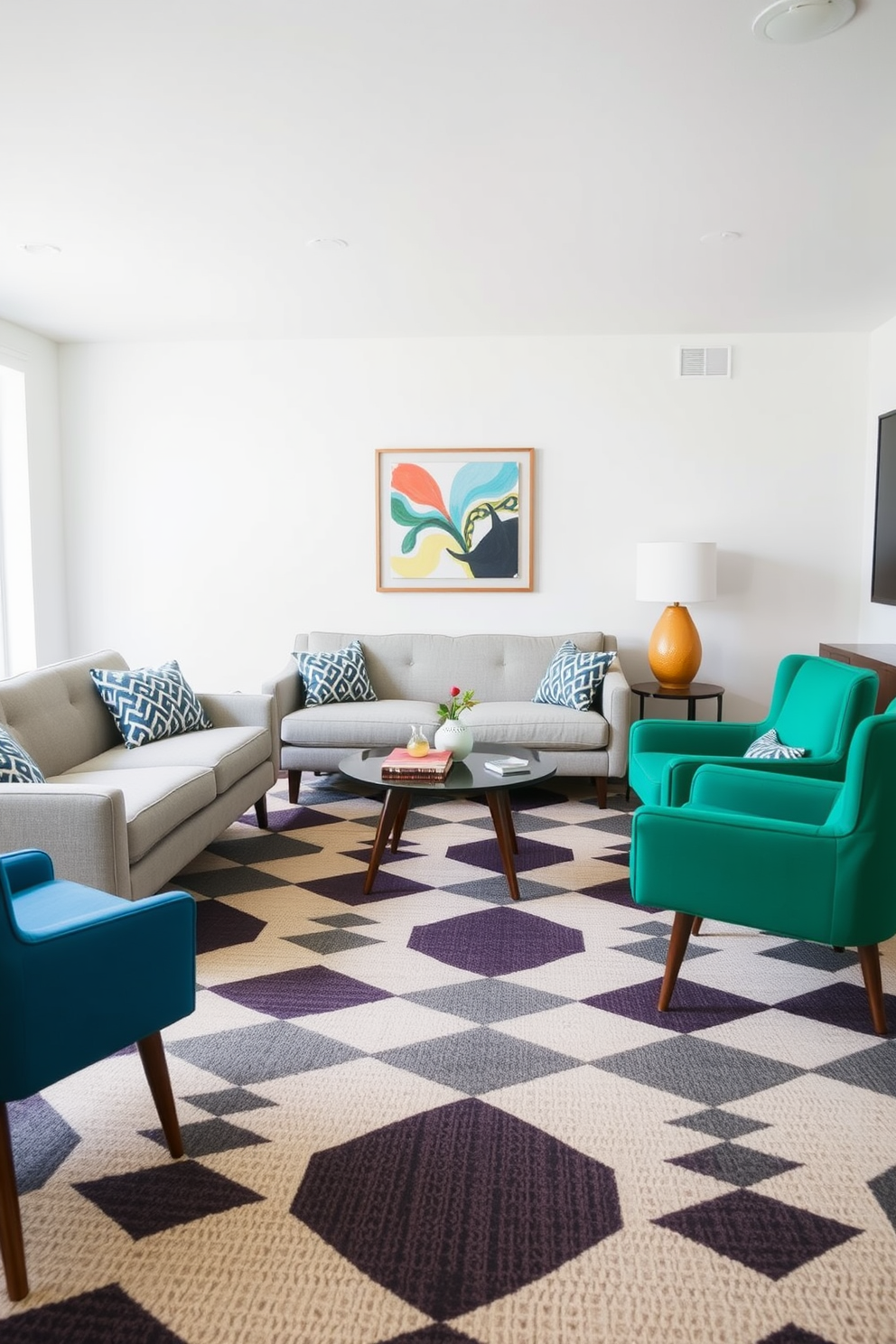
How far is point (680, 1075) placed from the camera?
2312 millimetres

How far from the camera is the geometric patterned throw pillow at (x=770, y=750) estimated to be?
3.28m

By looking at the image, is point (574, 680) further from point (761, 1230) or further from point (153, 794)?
point (761, 1230)

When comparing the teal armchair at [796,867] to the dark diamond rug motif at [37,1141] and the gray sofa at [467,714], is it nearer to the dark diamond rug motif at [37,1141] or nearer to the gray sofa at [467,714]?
the dark diamond rug motif at [37,1141]

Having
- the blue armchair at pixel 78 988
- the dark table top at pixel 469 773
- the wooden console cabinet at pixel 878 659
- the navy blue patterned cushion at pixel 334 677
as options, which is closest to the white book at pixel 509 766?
the dark table top at pixel 469 773

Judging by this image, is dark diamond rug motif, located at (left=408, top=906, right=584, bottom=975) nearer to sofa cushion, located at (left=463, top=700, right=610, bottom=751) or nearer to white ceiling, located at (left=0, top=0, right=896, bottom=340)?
sofa cushion, located at (left=463, top=700, right=610, bottom=751)

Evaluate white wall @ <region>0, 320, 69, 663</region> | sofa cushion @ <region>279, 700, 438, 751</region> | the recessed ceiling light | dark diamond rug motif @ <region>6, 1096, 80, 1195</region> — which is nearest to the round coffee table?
sofa cushion @ <region>279, 700, 438, 751</region>

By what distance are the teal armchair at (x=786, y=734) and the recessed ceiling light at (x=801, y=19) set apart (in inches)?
68.6

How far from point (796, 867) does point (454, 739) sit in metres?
1.64

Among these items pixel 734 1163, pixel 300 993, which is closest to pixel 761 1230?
pixel 734 1163

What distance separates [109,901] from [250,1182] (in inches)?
24.4

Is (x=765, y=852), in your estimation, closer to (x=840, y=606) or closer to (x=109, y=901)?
(x=109, y=901)

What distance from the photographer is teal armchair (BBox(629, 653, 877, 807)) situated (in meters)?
3.13

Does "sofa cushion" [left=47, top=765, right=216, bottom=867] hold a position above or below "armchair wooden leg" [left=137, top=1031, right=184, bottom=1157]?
above

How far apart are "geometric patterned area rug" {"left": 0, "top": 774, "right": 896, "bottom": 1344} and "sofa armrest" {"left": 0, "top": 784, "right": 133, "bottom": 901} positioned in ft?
1.61
